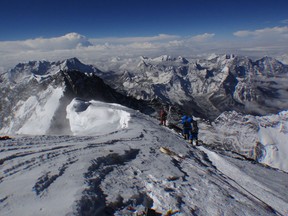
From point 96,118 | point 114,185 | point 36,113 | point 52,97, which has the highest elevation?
point 114,185

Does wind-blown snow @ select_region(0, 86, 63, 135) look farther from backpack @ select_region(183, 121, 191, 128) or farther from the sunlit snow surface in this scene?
the sunlit snow surface

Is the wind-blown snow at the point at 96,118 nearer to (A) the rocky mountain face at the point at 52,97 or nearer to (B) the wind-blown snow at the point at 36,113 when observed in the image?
(A) the rocky mountain face at the point at 52,97

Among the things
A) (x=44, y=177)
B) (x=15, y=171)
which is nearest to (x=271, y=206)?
(x=44, y=177)

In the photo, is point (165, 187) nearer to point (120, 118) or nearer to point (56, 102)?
point (120, 118)

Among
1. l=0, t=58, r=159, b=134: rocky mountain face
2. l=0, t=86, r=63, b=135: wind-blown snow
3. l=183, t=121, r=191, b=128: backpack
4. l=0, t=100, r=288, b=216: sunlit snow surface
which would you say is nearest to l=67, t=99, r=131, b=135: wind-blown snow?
Result: l=183, t=121, r=191, b=128: backpack

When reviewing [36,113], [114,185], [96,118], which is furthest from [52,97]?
[114,185]

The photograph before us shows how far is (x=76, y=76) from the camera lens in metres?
114

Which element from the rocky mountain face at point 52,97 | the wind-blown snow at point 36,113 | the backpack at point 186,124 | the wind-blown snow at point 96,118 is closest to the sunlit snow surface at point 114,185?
the backpack at point 186,124

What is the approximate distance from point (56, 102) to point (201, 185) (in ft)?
267

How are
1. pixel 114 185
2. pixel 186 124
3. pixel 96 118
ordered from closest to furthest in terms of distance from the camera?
1. pixel 114 185
2. pixel 186 124
3. pixel 96 118

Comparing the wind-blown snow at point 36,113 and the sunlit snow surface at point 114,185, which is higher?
the sunlit snow surface at point 114,185

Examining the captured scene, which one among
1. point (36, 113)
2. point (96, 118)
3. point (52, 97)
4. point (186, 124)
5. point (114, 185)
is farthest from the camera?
point (52, 97)

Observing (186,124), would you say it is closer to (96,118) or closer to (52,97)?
(96,118)

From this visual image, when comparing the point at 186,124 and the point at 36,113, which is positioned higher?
the point at 186,124
